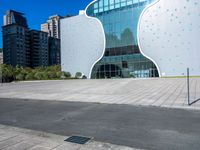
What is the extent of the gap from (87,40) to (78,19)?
19.7 ft

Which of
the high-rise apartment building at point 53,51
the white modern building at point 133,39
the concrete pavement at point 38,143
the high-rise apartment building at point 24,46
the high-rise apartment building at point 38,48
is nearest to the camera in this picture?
the concrete pavement at point 38,143

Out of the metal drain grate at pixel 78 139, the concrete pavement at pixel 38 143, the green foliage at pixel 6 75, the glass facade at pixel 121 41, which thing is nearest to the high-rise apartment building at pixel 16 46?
the green foliage at pixel 6 75

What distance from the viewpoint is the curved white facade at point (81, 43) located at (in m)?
47.3

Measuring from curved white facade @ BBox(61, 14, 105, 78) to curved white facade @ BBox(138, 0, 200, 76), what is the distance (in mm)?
10165

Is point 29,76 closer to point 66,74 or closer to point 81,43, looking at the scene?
point 66,74

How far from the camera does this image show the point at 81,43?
161ft

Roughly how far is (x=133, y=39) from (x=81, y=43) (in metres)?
12.7

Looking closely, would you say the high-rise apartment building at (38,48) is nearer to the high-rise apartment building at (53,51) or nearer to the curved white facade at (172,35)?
the high-rise apartment building at (53,51)

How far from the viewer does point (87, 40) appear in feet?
158

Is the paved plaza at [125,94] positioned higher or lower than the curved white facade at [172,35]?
lower

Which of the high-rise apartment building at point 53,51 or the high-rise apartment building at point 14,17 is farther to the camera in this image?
the high-rise apartment building at point 14,17

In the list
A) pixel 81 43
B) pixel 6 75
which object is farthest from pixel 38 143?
pixel 6 75

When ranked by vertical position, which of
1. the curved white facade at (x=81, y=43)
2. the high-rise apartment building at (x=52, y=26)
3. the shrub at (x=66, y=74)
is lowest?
the shrub at (x=66, y=74)

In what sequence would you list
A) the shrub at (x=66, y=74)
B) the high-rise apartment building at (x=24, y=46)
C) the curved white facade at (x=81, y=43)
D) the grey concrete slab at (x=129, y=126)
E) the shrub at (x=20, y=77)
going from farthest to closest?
1. the high-rise apartment building at (x=24, y=46)
2. the shrub at (x=20, y=77)
3. the shrub at (x=66, y=74)
4. the curved white facade at (x=81, y=43)
5. the grey concrete slab at (x=129, y=126)
